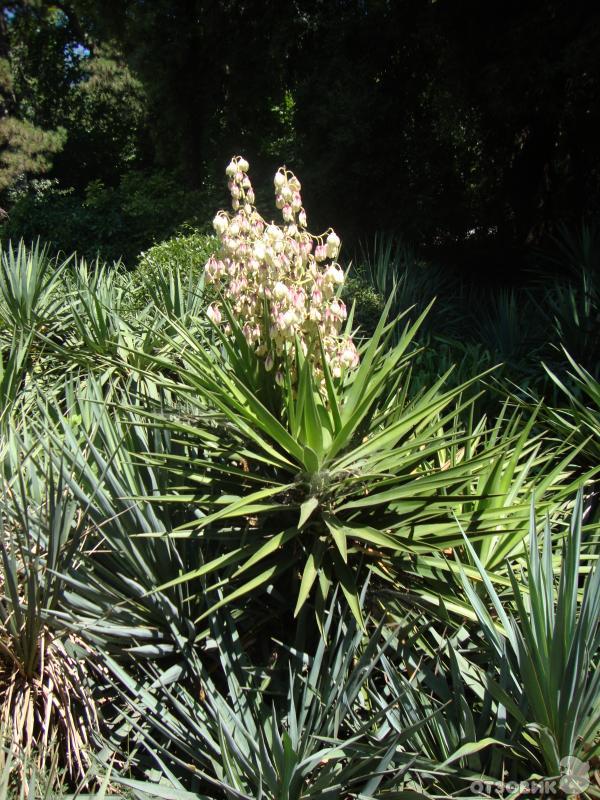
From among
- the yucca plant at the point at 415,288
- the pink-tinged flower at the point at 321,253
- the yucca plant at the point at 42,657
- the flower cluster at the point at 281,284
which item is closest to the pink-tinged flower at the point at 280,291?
the flower cluster at the point at 281,284

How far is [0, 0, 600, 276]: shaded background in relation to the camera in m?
7.59

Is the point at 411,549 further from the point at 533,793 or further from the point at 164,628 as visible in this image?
the point at 164,628

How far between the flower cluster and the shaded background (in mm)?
5637

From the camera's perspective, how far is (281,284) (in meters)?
2.18

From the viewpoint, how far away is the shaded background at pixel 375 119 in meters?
7.59

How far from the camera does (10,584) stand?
2.14 m

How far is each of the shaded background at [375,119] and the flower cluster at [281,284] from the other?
222 inches

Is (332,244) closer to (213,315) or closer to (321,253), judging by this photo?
(321,253)

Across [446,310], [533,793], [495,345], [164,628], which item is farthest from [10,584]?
[446,310]

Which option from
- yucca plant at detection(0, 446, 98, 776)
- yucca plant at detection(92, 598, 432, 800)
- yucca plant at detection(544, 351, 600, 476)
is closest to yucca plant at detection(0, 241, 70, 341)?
yucca plant at detection(0, 446, 98, 776)

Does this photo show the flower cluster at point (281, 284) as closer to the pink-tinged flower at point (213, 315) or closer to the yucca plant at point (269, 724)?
the pink-tinged flower at point (213, 315)

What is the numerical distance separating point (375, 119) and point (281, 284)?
7828 millimetres

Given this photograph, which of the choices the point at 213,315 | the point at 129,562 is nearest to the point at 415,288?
the point at 213,315

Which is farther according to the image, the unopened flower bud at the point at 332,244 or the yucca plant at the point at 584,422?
Answer: the yucca plant at the point at 584,422
